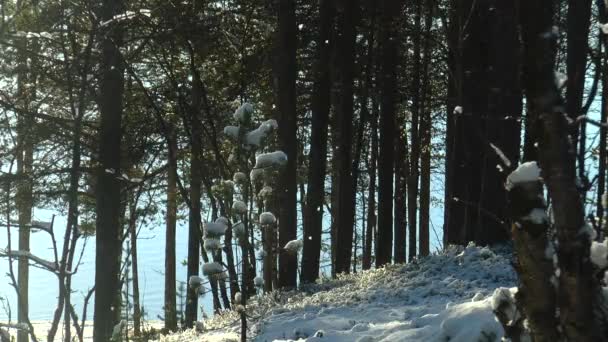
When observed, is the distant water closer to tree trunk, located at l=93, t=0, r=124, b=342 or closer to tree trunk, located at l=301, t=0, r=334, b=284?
tree trunk, located at l=93, t=0, r=124, b=342

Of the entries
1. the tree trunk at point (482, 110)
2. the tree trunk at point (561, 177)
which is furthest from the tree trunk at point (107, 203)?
the tree trunk at point (561, 177)

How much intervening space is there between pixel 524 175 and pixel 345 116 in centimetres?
1114

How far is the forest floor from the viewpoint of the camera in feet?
17.6

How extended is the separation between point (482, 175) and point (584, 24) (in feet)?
11.8

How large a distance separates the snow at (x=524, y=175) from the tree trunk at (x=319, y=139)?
1050 centimetres

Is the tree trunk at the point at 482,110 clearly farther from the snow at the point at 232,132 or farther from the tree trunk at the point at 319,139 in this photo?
the snow at the point at 232,132

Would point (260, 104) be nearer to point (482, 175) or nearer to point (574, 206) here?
point (482, 175)

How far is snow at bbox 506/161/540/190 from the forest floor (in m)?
2.31

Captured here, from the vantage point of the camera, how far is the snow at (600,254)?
Result: 9.20 feet

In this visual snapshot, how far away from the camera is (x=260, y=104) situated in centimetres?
1962

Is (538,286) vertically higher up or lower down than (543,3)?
lower down

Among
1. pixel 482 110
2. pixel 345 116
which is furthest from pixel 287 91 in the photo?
pixel 482 110

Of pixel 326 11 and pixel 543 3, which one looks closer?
pixel 543 3

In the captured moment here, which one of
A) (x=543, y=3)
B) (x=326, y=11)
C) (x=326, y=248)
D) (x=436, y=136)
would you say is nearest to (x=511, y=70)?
(x=326, y=11)
